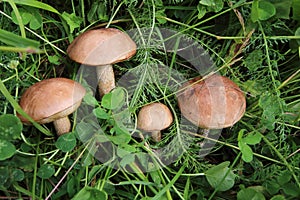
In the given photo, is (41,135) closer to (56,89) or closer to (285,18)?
(56,89)

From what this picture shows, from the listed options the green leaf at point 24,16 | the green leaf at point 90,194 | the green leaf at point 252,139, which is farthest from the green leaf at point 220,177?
the green leaf at point 24,16

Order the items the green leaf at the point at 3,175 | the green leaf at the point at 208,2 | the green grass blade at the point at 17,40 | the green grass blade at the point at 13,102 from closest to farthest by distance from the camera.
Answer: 1. the green grass blade at the point at 17,40
2. the green grass blade at the point at 13,102
3. the green leaf at the point at 3,175
4. the green leaf at the point at 208,2

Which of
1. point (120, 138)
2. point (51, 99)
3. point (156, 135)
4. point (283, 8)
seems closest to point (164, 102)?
point (156, 135)

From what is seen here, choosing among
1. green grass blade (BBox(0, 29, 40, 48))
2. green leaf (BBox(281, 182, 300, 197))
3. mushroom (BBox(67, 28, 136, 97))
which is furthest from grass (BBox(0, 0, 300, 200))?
green grass blade (BBox(0, 29, 40, 48))

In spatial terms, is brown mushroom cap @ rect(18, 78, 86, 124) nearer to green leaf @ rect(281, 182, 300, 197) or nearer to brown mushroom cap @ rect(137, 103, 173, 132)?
brown mushroom cap @ rect(137, 103, 173, 132)

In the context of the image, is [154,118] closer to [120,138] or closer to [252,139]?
[120,138]

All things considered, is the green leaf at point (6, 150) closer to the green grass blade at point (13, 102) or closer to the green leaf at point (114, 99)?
the green grass blade at point (13, 102)
